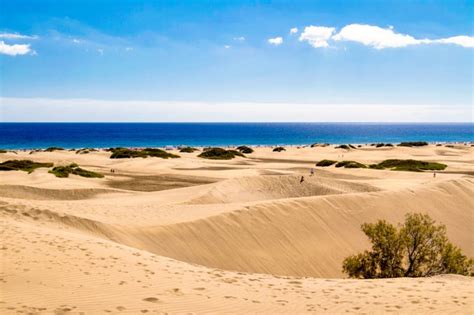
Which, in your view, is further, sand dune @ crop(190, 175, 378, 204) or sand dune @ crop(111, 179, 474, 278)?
sand dune @ crop(190, 175, 378, 204)

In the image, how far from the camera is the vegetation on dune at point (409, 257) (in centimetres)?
1303

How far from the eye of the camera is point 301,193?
26.2m

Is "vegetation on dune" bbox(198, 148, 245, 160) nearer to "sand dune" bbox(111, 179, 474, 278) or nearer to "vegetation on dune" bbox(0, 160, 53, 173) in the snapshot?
"vegetation on dune" bbox(0, 160, 53, 173)

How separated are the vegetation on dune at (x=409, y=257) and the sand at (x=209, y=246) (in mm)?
1490

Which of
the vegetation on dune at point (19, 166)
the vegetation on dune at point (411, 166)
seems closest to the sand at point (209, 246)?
the vegetation on dune at point (19, 166)

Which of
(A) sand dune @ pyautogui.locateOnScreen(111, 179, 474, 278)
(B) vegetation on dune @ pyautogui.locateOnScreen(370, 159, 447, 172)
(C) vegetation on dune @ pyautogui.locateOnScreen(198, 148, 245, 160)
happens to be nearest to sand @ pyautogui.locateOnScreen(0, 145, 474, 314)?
(A) sand dune @ pyautogui.locateOnScreen(111, 179, 474, 278)

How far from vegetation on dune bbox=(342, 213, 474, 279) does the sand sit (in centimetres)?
149

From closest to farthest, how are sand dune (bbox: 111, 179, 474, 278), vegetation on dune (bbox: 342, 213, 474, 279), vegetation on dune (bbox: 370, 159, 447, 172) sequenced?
vegetation on dune (bbox: 342, 213, 474, 279) < sand dune (bbox: 111, 179, 474, 278) < vegetation on dune (bbox: 370, 159, 447, 172)

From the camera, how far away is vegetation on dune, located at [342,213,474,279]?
1303 centimetres

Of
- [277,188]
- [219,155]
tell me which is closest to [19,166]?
[277,188]

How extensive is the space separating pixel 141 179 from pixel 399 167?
2445 cm

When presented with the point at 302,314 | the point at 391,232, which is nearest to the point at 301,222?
the point at 391,232

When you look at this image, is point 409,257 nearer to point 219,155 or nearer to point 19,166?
point 19,166

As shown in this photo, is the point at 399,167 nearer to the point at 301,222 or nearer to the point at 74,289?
the point at 301,222
